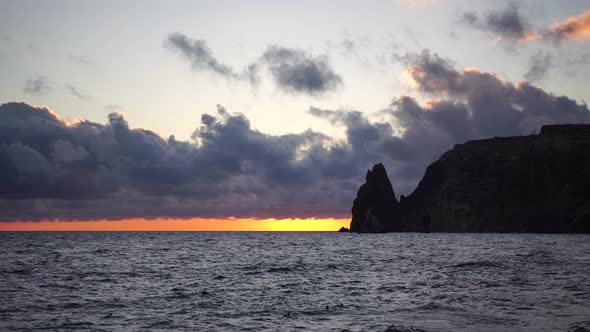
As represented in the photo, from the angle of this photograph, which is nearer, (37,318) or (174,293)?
(37,318)

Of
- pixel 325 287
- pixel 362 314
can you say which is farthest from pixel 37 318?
pixel 325 287

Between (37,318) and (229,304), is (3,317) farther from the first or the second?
(229,304)

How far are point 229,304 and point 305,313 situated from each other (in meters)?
6.40

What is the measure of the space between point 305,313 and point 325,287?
44.6 ft

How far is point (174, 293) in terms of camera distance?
42031 millimetres

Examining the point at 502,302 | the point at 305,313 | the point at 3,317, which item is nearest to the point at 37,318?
the point at 3,317

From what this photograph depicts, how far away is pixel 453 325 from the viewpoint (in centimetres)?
2750

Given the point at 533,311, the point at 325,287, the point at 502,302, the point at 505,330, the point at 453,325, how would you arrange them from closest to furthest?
1. the point at 505,330
2. the point at 453,325
3. the point at 533,311
4. the point at 502,302
5. the point at 325,287

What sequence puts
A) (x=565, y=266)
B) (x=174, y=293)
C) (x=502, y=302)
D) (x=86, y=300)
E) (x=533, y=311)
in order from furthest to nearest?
1. (x=565, y=266)
2. (x=174, y=293)
3. (x=86, y=300)
4. (x=502, y=302)
5. (x=533, y=311)

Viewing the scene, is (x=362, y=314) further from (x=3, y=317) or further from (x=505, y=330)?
(x=3, y=317)

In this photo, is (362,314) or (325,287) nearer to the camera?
(362,314)

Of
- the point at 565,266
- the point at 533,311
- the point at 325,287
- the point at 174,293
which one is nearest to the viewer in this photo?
the point at 533,311

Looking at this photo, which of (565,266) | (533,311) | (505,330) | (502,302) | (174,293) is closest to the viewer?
(505,330)

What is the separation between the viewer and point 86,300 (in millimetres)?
38188
